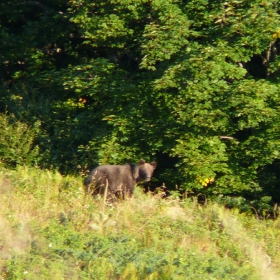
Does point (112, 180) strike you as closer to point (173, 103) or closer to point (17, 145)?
point (173, 103)

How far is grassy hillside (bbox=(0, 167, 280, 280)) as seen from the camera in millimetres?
9719

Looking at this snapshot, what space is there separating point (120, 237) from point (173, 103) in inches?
208

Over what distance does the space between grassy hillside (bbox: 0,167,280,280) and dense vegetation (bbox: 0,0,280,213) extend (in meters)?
2.02

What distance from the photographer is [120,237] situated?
1102 cm

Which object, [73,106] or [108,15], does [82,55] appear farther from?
[108,15]

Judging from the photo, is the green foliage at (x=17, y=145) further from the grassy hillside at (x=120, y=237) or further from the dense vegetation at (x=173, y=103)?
the grassy hillside at (x=120, y=237)

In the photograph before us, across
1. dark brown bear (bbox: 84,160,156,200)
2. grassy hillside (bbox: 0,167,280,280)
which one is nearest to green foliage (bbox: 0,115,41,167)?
grassy hillside (bbox: 0,167,280,280)

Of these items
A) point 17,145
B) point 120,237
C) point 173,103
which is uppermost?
point 173,103

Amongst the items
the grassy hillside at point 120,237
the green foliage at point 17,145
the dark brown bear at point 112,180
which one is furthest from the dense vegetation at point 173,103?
the grassy hillside at point 120,237

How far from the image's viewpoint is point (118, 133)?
16547mm

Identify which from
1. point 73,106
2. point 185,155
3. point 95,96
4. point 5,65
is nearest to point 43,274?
point 185,155

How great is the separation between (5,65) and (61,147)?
4.75 meters

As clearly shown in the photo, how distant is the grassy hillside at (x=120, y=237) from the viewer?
9.72 meters

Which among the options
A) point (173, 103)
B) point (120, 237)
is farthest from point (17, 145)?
point (120, 237)
